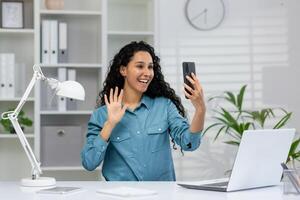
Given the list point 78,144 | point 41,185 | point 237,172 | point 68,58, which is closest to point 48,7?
point 68,58

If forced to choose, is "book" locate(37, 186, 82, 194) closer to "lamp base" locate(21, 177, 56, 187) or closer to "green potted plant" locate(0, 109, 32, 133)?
"lamp base" locate(21, 177, 56, 187)

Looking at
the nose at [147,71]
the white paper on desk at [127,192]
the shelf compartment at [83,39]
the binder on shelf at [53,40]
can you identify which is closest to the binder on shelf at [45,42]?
the binder on shelf at [53,40]

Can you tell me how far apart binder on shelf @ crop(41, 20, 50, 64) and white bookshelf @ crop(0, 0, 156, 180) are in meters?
0.03

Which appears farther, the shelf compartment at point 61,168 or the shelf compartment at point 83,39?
the shelf compartment at point 83,39

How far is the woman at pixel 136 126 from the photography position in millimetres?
2707

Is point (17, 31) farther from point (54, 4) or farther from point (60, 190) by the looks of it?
point (60, 190)

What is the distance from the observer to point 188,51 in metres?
4.33

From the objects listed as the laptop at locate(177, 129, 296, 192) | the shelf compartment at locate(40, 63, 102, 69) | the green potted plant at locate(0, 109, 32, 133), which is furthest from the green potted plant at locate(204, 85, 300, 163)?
the laptop at locate(177, 129, 296, 192)

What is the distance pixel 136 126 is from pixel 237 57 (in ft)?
5.92

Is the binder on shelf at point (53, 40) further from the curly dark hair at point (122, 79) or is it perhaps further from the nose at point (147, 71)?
the nose at point (147, 71)

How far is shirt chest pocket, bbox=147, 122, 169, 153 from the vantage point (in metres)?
2.83

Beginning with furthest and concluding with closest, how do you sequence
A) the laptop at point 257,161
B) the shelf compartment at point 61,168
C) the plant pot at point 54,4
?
the plant pot at point 54,4
the shelf compartment at point 61,168
the laptop at point 257,161

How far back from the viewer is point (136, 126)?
284cm

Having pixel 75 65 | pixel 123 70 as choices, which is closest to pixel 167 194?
pixel 123 70
